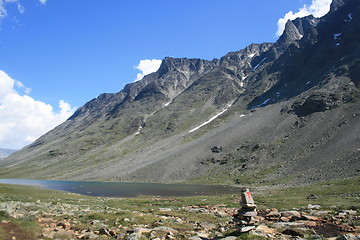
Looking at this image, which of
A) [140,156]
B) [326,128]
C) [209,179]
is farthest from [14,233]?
[140,156]

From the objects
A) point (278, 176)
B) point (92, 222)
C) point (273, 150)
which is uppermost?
point (92, 222)

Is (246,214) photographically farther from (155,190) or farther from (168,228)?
(155,190)

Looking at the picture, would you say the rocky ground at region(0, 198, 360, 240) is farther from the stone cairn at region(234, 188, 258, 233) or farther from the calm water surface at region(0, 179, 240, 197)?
the calm water surface at region(0, 179, 240, 197)

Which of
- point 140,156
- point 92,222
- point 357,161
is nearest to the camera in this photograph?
point 92,222

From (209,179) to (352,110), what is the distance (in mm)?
75155

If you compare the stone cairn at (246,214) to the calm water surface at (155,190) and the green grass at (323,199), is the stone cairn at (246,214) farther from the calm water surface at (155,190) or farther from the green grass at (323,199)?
the calm water surface at (155,190)

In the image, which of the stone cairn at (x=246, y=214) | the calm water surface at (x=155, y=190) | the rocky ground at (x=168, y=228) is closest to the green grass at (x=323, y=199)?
the rocky ground at (x=168, y=228)

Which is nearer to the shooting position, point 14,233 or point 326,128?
point 14,233

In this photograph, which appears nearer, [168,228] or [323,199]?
[168,228]

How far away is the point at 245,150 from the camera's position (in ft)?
446

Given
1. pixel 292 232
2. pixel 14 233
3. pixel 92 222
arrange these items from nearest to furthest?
1. pixel 14 233
2. pixel 292 232
3. pixel 92 222

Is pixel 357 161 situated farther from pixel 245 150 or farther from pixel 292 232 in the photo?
pixel 292 232

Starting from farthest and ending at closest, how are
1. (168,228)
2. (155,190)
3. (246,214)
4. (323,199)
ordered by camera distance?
(155,190)
(323,199)
(168,228)
(246,214)

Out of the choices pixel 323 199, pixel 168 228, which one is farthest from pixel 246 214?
pixel 323 199
